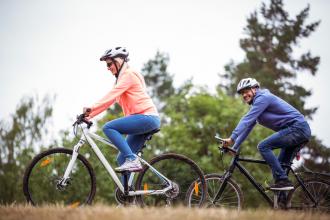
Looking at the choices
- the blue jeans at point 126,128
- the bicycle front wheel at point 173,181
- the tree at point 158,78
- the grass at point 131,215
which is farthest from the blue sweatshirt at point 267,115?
the tree at point 158,78

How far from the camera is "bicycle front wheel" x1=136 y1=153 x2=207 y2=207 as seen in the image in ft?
22.7

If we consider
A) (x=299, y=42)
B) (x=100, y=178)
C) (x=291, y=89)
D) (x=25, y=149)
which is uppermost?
(x=299, y=42)

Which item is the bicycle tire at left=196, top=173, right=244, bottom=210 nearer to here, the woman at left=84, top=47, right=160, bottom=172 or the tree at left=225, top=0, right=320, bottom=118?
the woman at left=84, top=47, right=160, bottom=172

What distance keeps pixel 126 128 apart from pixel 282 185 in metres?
2.35

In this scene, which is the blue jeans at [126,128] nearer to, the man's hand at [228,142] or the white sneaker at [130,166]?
the white sneaker at [130,166]

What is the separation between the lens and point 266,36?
108ft

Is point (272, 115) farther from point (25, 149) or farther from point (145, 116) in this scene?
point (25, 149)

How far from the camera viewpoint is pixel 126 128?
668 cm

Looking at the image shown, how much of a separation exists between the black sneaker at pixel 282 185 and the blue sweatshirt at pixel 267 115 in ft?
2.55

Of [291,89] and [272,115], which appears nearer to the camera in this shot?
[272,115]

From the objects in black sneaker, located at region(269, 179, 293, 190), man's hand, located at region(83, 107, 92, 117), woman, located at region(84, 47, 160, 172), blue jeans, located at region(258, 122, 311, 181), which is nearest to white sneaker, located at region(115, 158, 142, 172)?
woman, located at region(84, 47, 160, 172)

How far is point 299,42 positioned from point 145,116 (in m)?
27.3

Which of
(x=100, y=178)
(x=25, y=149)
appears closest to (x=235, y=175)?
(x=100, y=178)

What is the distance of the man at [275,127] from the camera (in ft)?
22.8
